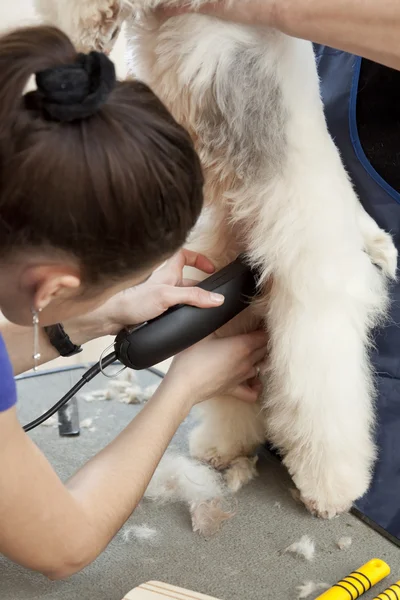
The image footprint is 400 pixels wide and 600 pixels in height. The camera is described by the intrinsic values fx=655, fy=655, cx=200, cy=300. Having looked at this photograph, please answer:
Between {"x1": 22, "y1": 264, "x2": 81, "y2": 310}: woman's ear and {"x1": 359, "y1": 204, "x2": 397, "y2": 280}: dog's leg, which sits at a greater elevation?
{"x1": 22, "y1": 264, "x2": 81, "y2": 310}: woman's ear

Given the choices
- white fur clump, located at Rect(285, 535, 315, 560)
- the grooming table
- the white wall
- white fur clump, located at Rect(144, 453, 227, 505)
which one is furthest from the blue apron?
the white wall

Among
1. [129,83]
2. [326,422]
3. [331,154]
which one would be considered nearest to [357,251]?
[331,154]

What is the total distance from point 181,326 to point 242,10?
36 centimetres

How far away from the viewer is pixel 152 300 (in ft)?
2.69

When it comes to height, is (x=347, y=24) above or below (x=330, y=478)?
above

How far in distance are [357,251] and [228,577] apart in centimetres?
42

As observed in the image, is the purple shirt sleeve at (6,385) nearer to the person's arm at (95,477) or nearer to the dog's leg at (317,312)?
the person's arm at (95,477)

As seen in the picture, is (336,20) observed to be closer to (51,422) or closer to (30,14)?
(30,14)

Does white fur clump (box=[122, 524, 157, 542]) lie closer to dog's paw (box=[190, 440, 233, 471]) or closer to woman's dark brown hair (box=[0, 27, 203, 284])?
dog's paw (box=[190, 440, 233, 471])

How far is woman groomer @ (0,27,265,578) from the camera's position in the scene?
472mm

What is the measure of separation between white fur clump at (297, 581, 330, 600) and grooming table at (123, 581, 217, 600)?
0.13 metres

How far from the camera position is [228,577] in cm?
78

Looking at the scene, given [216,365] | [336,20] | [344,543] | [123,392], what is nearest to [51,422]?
[123,392]

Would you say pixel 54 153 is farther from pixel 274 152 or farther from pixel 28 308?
pixel 274 152
